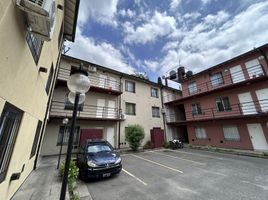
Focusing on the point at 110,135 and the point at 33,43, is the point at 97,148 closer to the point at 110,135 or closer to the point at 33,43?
the point at 33,43

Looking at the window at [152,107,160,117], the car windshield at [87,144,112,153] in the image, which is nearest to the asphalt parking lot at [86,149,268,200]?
the car windshield at [87,144,112,153]

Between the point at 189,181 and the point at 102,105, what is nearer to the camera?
the point at 189,181

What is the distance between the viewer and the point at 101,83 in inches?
554

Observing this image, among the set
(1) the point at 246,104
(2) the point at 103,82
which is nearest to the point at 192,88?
(1) the point at 246,104

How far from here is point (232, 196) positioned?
4316 mm

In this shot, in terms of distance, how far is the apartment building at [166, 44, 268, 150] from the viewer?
38.6ft

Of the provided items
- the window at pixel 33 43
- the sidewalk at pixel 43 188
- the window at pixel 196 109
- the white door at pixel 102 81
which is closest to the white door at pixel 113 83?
the white door at pixel 102 81

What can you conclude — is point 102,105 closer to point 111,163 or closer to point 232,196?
point 111,163

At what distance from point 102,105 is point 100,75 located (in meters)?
3.60

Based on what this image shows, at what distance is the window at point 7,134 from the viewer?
256 centimetres

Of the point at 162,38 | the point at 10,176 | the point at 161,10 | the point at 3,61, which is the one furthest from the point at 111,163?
the point at 162,38

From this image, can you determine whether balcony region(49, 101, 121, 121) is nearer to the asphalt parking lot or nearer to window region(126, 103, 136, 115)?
window region(126, 103, 136, 115)

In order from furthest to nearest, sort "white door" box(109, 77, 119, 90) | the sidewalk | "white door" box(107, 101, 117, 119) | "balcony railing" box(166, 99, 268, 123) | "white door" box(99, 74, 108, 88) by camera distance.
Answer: "white door" box(109, 77, 119, 90)
"white door" box(99, 74, 108, 88)
"white door" box(107, 101, 117, 119)
"balcony railing" box(166, 99, 268, 123)
the sidewalk

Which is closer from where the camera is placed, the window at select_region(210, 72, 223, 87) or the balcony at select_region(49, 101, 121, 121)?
the balcony at select_region(49, 101, 121, 121)
